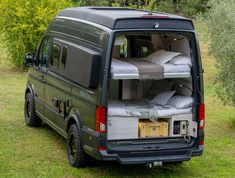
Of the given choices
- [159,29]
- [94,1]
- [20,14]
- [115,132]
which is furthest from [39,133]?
[94,1]

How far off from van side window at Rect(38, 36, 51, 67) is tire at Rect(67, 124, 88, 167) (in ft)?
6.22

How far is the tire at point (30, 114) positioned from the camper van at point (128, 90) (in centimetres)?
161

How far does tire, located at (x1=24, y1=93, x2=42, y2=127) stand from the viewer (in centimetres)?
1024

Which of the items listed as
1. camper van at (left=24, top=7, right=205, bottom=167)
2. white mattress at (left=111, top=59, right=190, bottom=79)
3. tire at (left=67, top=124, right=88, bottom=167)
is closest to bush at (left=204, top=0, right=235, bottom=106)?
camper van at (left=24, top=7, right=205, bottom=167)

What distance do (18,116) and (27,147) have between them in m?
2.48

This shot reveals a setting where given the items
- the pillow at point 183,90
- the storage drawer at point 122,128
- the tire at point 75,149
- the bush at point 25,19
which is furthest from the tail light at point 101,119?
the bush at point 25,19

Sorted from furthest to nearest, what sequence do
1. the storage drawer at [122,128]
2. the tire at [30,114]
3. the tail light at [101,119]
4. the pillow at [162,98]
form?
the tire at [30,114] < the pillow at [162,98] < the storage drawer at [122,128] < the tail light at [101,119]

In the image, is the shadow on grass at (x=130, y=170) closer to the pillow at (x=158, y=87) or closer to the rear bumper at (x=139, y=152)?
the rear bumper at (x=139, y=152)

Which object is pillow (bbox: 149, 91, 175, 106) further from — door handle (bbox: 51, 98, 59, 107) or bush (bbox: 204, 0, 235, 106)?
bush (bbox: 204, 0, 235, 106)

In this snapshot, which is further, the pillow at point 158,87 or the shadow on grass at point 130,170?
the pillow at point 158,87

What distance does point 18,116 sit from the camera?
1136 cm

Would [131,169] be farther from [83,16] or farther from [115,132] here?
[83,16]

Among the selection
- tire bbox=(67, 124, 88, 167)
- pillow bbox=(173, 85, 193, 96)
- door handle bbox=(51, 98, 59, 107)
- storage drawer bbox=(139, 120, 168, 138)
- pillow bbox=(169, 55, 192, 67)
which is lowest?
tire bbox=(67, 124, 88, 167)

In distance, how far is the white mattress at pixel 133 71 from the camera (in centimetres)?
705
